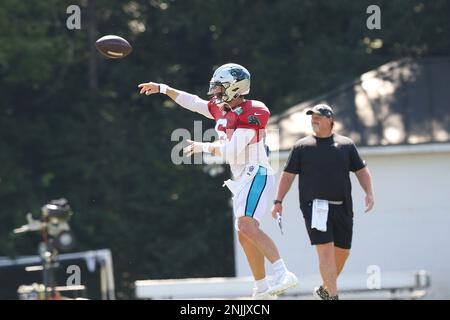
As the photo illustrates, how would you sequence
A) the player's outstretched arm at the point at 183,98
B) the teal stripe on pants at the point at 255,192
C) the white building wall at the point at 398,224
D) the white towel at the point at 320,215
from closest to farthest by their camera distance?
1. the teal stripe on pants at the point at 255,192
2. the white towel at the point at 320,215
3. the player's outstretched arm at the point at 183,98
4. the white building wall at the point at 398,224

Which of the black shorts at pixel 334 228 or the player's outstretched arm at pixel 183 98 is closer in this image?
the black shorts at pixel 334 228

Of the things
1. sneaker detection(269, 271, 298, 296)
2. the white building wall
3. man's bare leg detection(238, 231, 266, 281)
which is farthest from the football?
the white building wall

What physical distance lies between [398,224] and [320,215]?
Result: 1076 centimetres

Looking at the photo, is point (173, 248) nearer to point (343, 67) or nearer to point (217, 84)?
point (343, 67)

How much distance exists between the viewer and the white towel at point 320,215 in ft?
35.8

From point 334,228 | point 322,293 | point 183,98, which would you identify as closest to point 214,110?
point 183,98

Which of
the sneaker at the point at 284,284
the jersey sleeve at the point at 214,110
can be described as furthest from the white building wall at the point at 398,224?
the sneaker at the point at 284,284

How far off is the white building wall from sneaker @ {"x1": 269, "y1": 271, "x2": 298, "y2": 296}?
10.6 meters

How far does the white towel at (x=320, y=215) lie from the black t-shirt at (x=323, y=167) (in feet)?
0.17

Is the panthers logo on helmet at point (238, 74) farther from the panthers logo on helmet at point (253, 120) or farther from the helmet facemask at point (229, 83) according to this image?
the panthers logo on helmet at point (253, 120)

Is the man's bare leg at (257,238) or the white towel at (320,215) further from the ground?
the white towel at (320,215)

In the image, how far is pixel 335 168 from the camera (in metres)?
11.0

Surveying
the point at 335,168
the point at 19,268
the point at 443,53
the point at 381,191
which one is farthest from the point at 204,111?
the point at 443,53

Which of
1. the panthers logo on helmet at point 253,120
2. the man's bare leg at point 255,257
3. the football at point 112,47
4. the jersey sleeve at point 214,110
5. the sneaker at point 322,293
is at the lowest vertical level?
the sneaker at point 322,293
